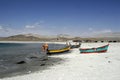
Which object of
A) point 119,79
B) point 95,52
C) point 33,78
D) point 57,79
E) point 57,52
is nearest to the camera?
point 119,79

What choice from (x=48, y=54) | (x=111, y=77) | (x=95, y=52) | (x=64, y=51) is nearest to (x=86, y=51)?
(x=95, y=52)

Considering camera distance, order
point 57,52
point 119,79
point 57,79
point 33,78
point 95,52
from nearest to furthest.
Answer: point 119,79 < point 57,79 < point 33,78 < point 95,52 < point 57,52

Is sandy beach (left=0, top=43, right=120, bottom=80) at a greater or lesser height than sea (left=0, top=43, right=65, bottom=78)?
greater

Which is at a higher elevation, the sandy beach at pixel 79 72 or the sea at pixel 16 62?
the sandy beach at pixel 79 72

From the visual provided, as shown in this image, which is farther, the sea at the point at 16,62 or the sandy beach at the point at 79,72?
the sea at the point at 16,62

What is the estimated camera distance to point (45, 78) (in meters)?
12.2

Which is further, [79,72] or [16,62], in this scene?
[16,62]

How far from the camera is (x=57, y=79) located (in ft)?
38.1

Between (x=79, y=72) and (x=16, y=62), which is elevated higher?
(x=79, y=72)

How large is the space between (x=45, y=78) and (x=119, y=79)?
5377mm

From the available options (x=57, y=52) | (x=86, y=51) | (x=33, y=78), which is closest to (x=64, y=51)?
(x=57, y=52)

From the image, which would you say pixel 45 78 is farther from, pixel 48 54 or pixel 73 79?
pixel 48 54

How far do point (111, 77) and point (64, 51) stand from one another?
2363cm

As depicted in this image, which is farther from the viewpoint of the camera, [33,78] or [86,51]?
[86,51]
